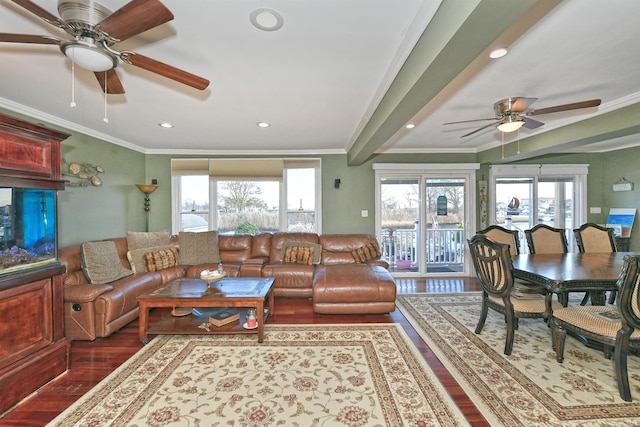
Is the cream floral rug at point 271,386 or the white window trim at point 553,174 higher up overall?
the white window trim at point 553,174

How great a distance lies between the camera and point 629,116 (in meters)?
2.85

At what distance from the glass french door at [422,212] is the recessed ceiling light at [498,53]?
10.9 feet

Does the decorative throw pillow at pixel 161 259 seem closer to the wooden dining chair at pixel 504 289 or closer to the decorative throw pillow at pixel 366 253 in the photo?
the decorative throw pillow at pixel 366 253

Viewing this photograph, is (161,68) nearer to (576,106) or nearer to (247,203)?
(576,106)

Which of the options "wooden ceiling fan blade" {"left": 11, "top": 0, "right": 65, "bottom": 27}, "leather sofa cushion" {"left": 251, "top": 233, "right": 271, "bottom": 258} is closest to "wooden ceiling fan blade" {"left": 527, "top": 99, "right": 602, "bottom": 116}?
"wooden ceiling fan blade" {"left": 11, "top": 0, "right": 65, "bottom": 27}

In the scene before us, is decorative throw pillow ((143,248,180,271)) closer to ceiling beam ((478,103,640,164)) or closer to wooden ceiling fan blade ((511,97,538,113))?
wooden ceiling fan blade ((511,97,538,113))

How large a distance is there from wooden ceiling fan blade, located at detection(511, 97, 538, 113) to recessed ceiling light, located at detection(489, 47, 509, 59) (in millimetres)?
662

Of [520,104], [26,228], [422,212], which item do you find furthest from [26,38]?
[422,212]

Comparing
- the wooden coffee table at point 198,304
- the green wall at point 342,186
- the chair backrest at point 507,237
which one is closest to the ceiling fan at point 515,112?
the chair backrest at point 507,237

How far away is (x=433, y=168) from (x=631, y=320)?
148 inches

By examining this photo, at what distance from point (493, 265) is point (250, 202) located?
424 centimetres

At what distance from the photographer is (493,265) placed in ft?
8.38

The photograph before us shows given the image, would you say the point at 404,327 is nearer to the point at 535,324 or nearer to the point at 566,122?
the point at 535,324

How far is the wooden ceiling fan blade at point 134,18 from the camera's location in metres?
1.21
